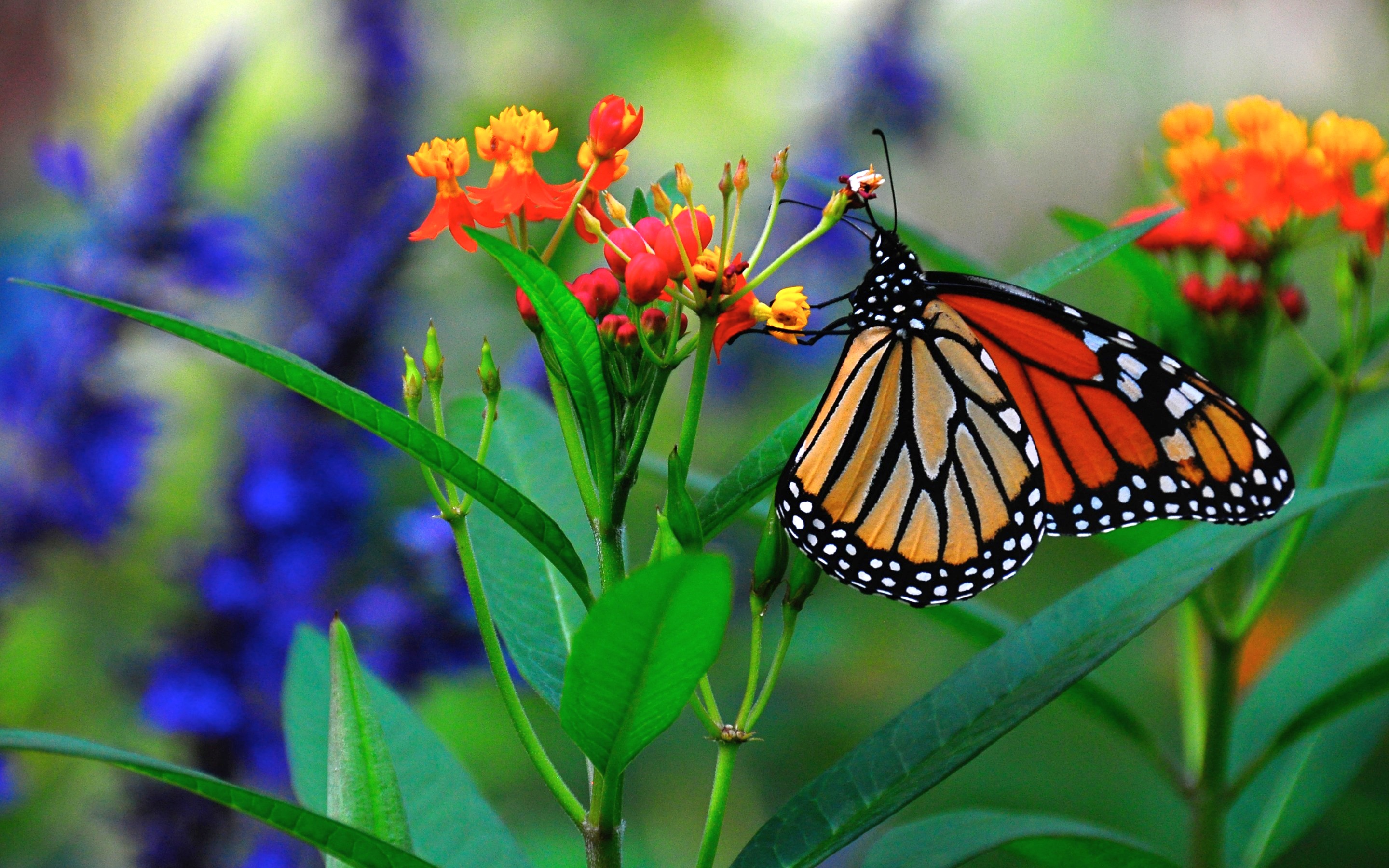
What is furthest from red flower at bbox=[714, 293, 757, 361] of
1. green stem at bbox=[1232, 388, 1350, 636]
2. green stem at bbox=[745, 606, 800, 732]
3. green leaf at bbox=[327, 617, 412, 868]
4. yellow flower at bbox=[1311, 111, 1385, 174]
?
yellow flower at bbox=[1311, 111, 1385, 174]

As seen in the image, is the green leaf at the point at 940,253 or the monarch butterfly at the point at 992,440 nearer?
the monarch butterfly at the point at 992,440

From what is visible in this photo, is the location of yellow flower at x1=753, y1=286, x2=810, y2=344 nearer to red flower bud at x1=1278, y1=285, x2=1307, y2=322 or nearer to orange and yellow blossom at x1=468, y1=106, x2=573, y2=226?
orange and yellow blossom at x1=468, y1=106, x2=573, y2=226

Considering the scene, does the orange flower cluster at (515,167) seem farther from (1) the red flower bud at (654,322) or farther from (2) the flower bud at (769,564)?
(2) the flower bud at (769,564)

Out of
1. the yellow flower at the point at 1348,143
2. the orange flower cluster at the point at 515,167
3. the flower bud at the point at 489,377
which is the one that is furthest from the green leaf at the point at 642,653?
the yellow flower at the point at 1348,143

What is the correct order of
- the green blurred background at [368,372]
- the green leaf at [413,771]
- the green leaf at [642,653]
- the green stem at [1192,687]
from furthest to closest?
the green blurred background at [368,372], the green stem at [1192,687], the green leaf at [413,771], the green leaf at [642,653]

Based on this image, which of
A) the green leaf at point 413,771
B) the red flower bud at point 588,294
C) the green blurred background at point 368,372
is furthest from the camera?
the green blurred background at point 368,372

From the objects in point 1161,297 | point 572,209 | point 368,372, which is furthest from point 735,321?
point 368,372

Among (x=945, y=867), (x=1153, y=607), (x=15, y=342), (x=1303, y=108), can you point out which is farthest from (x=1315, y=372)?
(x=1303, y=108)
